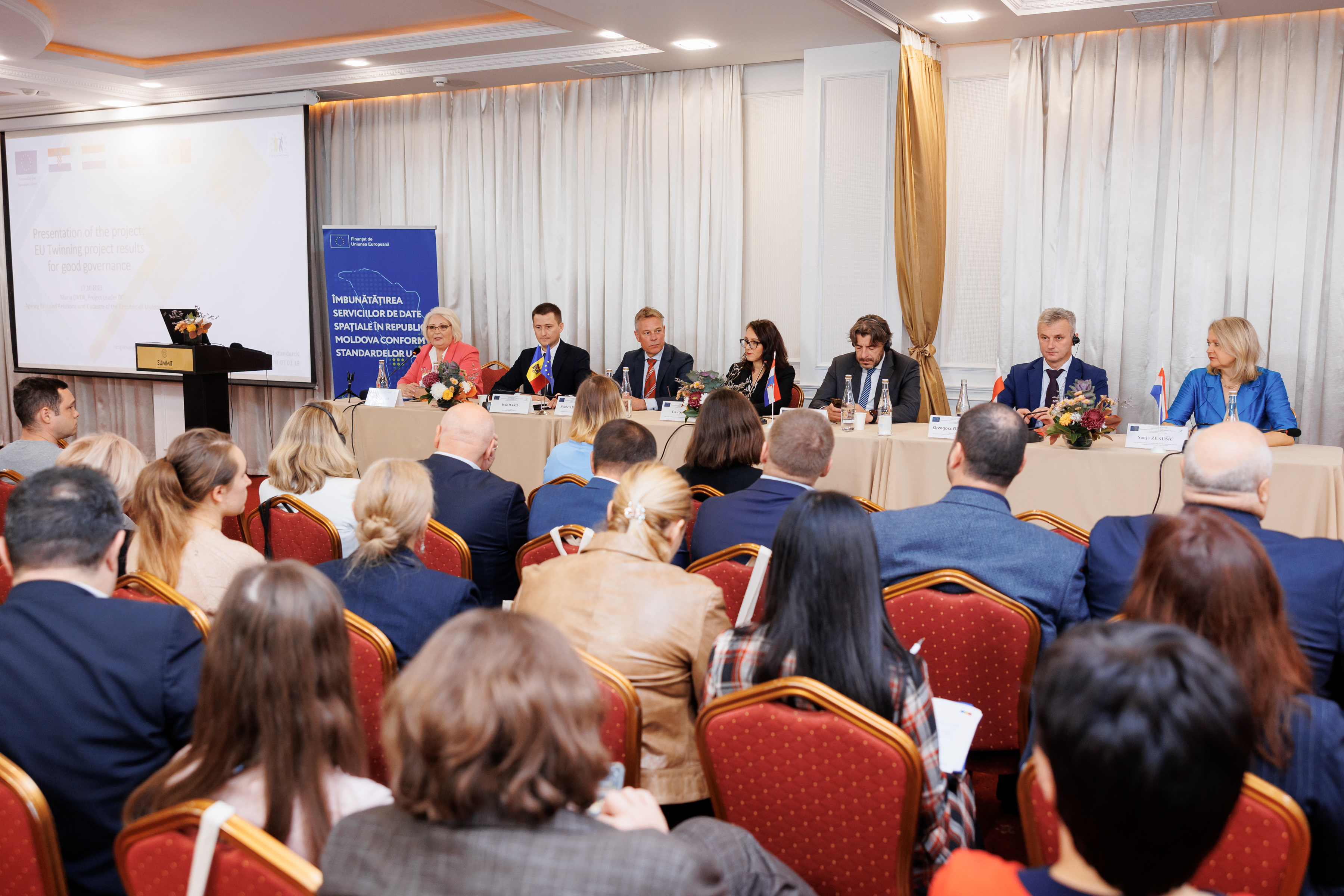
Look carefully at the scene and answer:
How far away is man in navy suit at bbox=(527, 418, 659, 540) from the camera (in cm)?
311

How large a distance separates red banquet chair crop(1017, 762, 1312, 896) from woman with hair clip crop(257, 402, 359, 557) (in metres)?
2.47

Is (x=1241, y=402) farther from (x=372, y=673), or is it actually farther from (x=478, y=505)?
(x=372, y=673)

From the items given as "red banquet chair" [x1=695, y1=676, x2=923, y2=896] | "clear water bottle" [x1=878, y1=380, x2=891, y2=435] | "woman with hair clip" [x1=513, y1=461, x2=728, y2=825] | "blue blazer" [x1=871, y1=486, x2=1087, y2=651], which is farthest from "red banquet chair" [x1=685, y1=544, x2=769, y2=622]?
"clear water bottle" [x1=878, y1=380, x2=891, y2=435]

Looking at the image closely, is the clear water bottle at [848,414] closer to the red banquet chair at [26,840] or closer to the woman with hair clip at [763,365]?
the woman with hair clip at [763,365]

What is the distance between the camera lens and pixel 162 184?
8438mm

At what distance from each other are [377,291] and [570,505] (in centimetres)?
535

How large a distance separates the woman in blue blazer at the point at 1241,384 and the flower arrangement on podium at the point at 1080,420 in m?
0.73

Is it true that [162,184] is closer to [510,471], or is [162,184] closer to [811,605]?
[510,471]

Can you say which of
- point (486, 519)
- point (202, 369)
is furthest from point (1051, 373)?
point (202, 369)

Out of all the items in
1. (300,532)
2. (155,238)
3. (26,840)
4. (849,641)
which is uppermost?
(155,238)

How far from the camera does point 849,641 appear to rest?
1.66 m

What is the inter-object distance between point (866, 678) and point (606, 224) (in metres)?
6.25

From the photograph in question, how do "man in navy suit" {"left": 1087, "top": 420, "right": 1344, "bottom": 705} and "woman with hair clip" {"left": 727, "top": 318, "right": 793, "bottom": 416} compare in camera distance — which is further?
"woman with hair clip" {"left": 727, "top": 318, "right": 793, "bottom": 416}

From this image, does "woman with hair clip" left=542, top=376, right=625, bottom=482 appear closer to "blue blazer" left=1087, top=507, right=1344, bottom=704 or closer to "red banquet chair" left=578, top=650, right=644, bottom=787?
"red banquet chair" left=578, top=650, right=644, bottom=787
